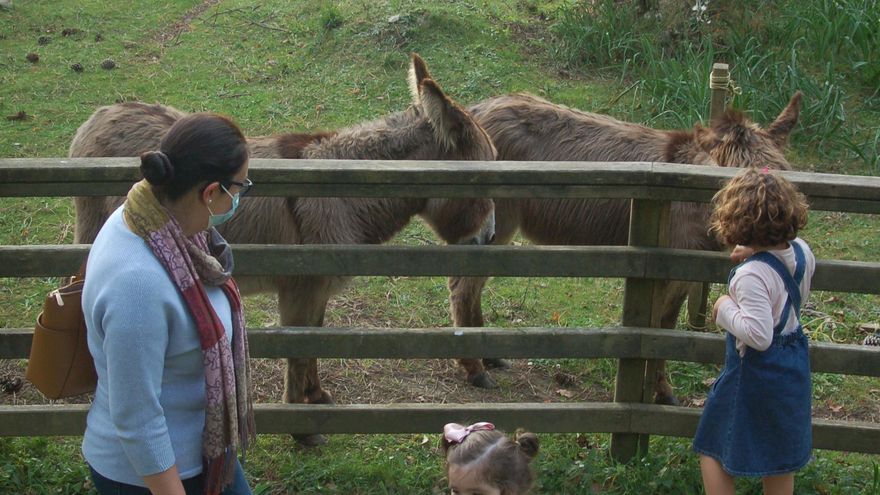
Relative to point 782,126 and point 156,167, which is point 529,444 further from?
point 782,126

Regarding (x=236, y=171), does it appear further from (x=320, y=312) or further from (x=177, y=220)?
A: (x=320, y=312)

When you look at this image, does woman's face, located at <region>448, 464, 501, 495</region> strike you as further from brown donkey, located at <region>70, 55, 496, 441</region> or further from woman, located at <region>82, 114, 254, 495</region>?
brown donkey, located at <region>70, 55, 496, 441</region>

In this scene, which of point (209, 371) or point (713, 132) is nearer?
point (209, 371)

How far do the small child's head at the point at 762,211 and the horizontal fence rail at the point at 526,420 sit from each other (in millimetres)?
1232

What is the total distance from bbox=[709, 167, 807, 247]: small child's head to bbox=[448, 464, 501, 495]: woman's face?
1262mm

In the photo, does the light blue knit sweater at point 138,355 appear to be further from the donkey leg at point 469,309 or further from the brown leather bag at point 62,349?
the donkey leg at point 469,309

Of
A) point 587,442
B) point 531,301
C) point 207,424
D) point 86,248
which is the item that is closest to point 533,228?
point 531,301

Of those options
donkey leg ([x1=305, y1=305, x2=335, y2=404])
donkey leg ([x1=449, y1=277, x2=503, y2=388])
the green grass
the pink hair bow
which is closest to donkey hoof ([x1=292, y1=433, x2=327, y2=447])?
donkey leg ([x1=305, y1=305, x2=335, y2=404])

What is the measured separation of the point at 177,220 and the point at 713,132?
3.89 metres

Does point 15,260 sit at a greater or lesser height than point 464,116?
lesser

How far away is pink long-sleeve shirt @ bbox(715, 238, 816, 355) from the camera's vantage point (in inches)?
124

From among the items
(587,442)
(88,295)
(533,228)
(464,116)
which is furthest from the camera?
(533,228)

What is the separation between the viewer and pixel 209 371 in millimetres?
2463

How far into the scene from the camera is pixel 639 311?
4.08 m
